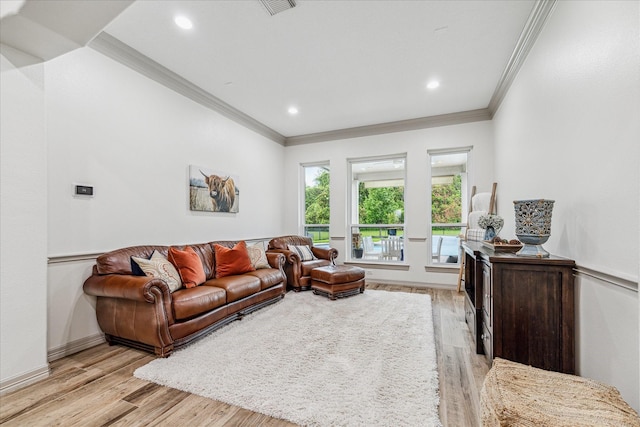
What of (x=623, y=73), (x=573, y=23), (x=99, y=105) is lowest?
(x=623, y=73)

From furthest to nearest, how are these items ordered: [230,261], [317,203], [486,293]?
[317,203], [230,261], [486,293]

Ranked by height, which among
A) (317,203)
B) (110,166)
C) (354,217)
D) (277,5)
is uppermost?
(277,5)

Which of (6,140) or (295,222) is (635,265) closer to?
(6,140)

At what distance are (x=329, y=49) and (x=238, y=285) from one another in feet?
9.22

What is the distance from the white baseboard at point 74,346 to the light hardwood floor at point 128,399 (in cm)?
6

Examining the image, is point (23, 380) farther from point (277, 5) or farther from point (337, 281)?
point (277, 5)

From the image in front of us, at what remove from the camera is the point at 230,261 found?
3.75m

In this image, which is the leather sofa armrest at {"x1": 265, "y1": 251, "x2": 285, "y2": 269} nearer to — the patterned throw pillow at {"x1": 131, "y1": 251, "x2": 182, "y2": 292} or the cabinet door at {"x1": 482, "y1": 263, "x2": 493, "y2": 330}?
the patterned throw pillow at {"x1": 131, "y1": 251, "x2": 182, "y2": 292}

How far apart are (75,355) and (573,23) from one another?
4.69m

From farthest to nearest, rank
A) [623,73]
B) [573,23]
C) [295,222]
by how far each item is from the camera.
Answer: [295,222] → [573,23] → [623,73]

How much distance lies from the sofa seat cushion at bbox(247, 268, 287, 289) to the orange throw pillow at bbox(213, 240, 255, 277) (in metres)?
0.16

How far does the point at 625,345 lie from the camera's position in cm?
137

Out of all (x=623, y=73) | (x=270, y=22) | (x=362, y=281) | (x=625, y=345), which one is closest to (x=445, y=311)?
(x=362, y=281)

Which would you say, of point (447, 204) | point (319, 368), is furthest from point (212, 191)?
point (447, 204)
